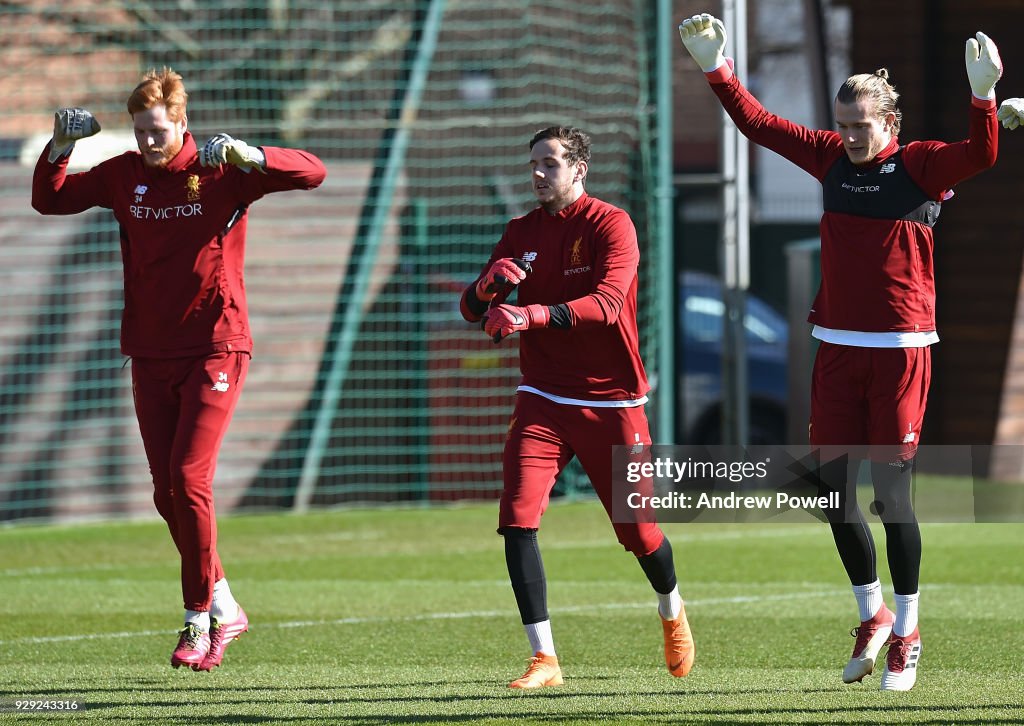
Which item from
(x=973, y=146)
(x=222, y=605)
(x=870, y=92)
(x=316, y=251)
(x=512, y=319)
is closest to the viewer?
(x=512, y=319)

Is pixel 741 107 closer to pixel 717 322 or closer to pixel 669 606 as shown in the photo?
pixel 669 606

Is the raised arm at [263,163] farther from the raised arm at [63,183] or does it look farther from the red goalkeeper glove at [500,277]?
the red goalkeeper glove at [500,277]

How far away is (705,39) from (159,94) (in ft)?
6.66

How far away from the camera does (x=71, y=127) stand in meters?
6.33

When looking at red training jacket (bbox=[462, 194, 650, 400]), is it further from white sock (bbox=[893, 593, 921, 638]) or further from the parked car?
the parked car

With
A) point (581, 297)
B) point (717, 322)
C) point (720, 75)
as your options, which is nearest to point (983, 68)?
point (720, 75)

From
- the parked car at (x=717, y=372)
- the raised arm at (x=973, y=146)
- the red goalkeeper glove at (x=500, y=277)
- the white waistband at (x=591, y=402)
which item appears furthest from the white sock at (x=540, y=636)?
the parked car at (x=717, y=372)

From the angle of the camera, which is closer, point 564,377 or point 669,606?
point 564,377

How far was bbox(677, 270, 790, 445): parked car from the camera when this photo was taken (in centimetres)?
1492

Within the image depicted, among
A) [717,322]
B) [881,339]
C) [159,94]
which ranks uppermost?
[159,94]

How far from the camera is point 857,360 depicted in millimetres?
5836

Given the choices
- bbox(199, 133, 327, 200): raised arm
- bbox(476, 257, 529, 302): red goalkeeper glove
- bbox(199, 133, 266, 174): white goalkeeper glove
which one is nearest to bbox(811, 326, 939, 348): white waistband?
bbox(476, 257, 529, 302): red goalkeeper glove

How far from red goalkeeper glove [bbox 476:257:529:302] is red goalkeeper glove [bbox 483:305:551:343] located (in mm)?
107

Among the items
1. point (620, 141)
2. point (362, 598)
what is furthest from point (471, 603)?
point (620, 141)
